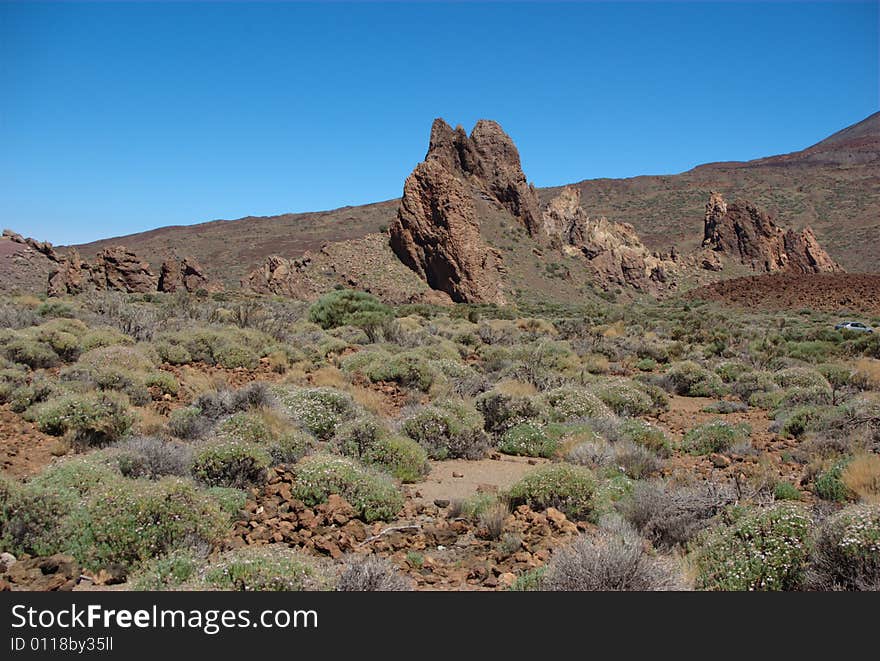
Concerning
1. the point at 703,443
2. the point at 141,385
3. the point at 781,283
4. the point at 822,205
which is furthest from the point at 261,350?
the point at 822,205

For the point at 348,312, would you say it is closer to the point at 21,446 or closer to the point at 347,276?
the point at 347,276

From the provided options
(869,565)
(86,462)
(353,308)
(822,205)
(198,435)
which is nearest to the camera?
(869,565)

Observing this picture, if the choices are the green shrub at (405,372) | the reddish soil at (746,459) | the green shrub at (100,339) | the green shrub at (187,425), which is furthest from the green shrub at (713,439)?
the green shrub at (100,339)

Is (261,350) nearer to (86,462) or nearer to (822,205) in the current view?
(86,462)

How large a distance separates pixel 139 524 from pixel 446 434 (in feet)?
15.9

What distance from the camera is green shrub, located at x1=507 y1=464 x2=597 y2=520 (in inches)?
248

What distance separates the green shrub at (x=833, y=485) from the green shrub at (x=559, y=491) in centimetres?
266

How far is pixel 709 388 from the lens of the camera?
14.7 metres

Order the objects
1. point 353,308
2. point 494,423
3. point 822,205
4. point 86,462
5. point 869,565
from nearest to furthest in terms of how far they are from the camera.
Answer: point 869,565 < point 86,462 < point 494,423 < point 353,308 < point 822,205

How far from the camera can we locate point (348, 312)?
22.8 m

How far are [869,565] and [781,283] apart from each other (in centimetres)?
4724

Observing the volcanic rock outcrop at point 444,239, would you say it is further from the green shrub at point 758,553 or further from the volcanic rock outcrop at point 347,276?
the green shrub at point 758,553

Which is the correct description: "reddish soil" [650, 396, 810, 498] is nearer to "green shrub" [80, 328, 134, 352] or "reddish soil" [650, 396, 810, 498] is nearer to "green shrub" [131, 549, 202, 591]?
"green shrub" [131, 549, 202, 591]
